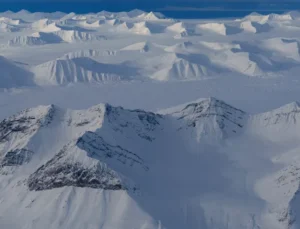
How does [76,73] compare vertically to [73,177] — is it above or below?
below

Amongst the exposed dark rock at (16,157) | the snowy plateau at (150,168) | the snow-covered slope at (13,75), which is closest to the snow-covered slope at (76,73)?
the snow-covered slope at (13,75)

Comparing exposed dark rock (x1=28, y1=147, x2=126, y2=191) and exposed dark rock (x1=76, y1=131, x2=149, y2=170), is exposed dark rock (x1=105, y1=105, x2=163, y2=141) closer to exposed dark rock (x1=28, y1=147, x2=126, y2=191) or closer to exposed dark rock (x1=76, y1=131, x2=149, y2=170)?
exposed dark rock (x1=76, y1=131, x2=149, y2=170)

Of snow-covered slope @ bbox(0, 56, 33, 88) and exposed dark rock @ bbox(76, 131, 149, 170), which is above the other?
exposed dark rock @ bbox(76, 131, 149, 170)

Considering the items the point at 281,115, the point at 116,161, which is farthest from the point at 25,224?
the point at 281,115

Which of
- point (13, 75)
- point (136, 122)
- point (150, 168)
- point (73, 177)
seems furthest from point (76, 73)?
point (73, 177)

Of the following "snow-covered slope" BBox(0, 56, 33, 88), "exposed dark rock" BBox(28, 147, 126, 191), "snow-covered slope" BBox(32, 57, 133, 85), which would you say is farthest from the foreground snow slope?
"snow-covered slope" BBox(0, 56, 33, 88)

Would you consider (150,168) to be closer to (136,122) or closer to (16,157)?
(136,122)

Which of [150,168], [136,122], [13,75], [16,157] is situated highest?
[136,122]

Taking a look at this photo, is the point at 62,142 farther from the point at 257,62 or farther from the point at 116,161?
the point at 257,62

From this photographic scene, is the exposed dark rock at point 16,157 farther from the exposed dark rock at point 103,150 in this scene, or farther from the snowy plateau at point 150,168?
the exposed dark rock at point 103,150
